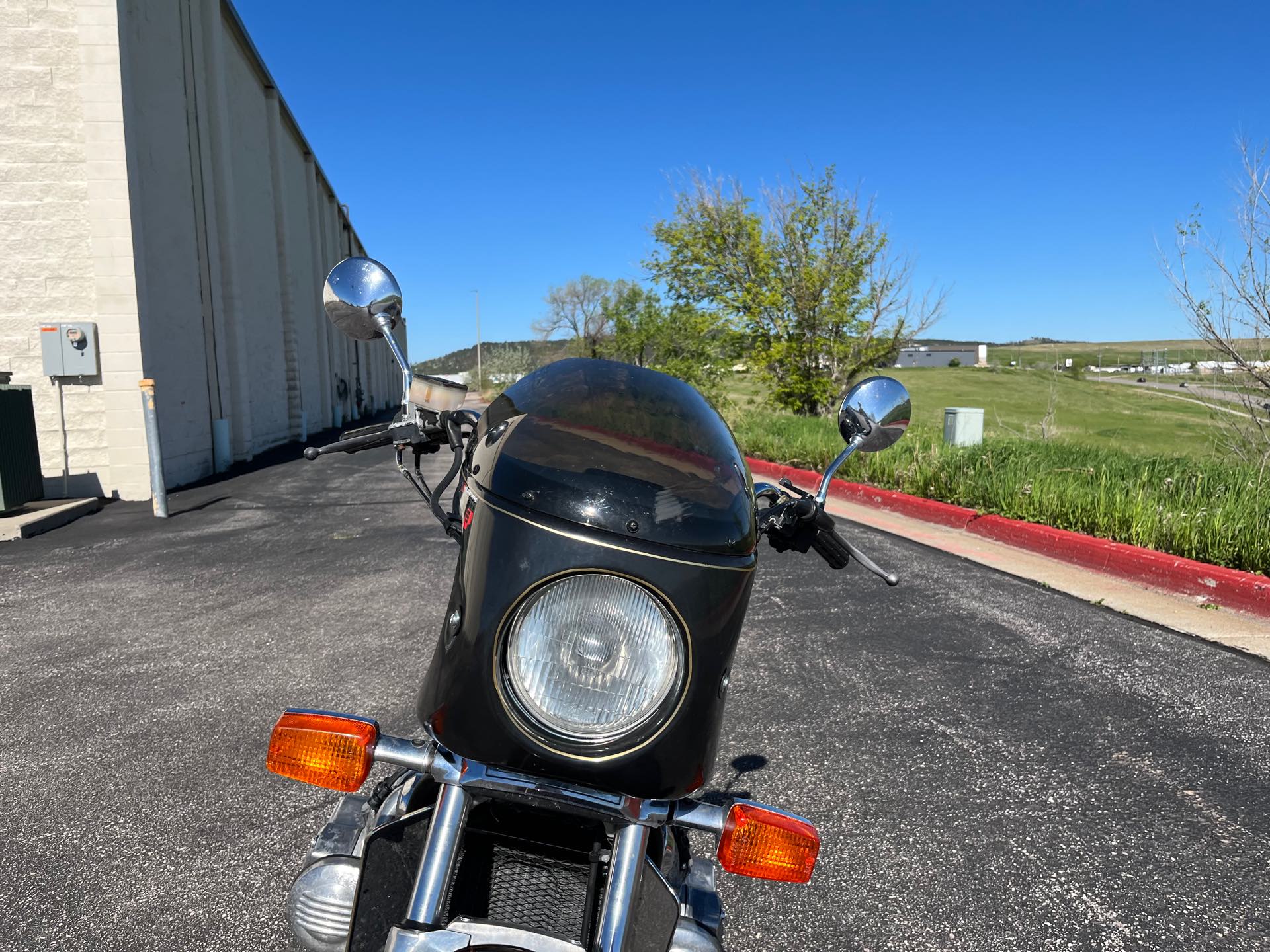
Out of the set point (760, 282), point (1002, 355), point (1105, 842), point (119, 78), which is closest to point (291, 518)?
point (119, 78)

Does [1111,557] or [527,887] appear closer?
→ [527,887]

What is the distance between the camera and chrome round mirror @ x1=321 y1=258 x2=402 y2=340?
2154 millimetres

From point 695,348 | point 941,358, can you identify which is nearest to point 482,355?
point 941,358

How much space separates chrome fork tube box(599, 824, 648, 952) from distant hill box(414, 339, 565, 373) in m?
52.9

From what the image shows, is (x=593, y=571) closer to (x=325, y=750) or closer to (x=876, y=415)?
(x=325, y=750)

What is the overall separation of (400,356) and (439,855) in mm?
1153

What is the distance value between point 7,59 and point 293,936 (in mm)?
11642

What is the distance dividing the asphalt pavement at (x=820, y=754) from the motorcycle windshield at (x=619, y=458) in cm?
156

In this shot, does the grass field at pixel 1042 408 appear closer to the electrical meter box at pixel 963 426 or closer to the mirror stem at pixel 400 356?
the electrical meter box at pixel 963 426

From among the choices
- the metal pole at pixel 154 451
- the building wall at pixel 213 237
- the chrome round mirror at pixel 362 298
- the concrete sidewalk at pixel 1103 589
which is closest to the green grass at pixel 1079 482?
the concrete sidewalk at pixel 1103 589

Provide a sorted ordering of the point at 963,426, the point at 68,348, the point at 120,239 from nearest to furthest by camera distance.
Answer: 1. the point at 68,348
2. the point at 120,239
3. the point at 963,426

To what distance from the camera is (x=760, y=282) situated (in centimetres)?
1945

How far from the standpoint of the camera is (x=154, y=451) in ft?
30.9

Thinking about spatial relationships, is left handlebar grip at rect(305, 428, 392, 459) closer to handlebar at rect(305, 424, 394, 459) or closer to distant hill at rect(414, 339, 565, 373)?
handlebar at rect(305, 424, 394, 459)
